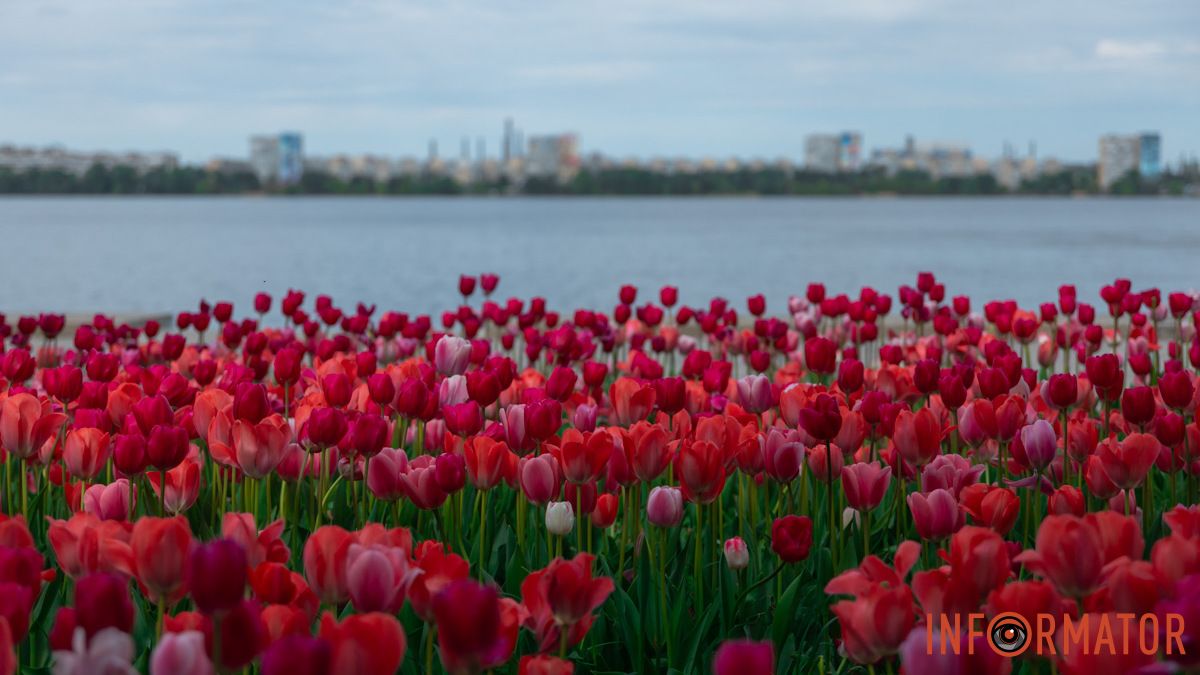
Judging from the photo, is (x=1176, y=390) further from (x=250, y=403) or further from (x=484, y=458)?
(x=250, y=403)

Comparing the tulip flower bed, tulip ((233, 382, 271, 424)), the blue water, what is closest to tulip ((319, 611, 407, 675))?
the tulip flower bed

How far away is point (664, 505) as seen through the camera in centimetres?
311

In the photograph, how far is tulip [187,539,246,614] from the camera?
1790 mm

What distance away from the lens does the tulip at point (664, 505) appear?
10.2 ft

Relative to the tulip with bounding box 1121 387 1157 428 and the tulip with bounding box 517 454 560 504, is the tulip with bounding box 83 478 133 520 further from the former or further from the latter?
the tulip with bounding box 1121 387 1157 428

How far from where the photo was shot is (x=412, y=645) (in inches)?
116

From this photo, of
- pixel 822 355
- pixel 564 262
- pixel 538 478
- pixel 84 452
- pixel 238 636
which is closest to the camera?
pixel 238 636

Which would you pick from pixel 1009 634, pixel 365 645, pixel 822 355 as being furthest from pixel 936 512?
pixel 822 355

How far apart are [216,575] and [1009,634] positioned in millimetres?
1230

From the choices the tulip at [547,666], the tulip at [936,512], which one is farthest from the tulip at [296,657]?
the tulip at [936,512]

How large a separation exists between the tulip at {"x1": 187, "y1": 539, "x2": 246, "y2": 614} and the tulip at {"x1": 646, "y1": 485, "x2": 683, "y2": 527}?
1.43 meters

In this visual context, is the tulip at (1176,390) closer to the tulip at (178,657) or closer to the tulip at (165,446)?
the tulip at (165,446)

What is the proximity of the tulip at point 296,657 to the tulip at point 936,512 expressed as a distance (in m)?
1.61

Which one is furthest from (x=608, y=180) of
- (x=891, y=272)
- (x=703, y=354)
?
(x=703, y=354)
